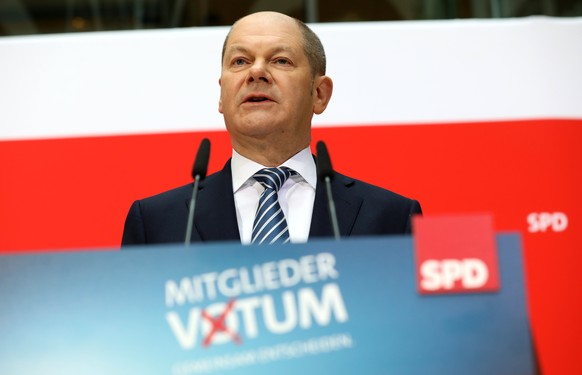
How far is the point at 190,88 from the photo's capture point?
2312mm

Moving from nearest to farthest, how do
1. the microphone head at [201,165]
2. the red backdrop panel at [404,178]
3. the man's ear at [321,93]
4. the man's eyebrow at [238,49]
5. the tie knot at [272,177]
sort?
the microphone head at [201,165]
the tie knot at [272,177]
the man's eyebrow at [238,49]
the man's ear at [321,93]
the red backdrop panel at [404,178]

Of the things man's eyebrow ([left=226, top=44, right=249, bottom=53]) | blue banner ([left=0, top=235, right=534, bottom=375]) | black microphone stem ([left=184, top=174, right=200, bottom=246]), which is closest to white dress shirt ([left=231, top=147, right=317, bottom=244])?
man's eyebrow ([left=226, top=44, right=249, bottom=53])

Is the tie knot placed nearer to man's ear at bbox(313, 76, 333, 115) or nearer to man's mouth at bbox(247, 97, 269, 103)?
man's mouth at bbox(247, 97, 269, 103)

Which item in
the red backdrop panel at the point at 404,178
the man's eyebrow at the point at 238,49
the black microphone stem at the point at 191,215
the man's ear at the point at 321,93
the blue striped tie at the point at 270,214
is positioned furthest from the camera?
the red backdrop panel at the point at 404,178

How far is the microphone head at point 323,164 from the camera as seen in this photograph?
148cm

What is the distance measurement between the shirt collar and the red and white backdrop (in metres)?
0.32

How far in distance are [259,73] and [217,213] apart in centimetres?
32

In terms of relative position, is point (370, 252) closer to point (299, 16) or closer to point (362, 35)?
point (362, 35)

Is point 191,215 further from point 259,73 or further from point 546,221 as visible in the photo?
point 546,221

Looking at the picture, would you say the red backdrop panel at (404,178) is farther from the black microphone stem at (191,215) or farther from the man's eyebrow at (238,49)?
the black microphone stem at (191,215)

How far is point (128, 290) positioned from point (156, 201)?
2.54 feet

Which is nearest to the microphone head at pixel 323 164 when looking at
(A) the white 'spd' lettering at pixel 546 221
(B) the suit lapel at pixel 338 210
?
(B) the suit lapel at pixel 338 210

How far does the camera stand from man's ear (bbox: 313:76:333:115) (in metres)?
2.09

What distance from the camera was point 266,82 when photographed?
6.22 feet
